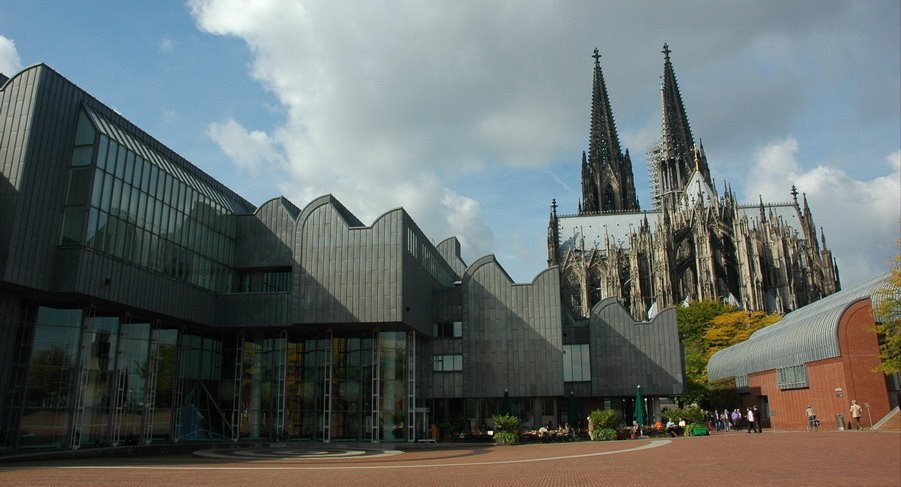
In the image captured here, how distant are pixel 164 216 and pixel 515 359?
21.4 m

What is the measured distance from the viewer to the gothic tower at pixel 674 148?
11712 centimetres

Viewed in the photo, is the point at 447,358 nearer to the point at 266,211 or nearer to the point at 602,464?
the point at 266,211

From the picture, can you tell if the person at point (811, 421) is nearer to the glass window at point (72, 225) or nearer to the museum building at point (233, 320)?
the museum building at point (233, 320)

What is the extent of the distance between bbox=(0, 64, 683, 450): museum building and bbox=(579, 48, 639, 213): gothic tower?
80.8 metres

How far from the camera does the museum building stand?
26.9 meters

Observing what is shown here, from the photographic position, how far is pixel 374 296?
115ft

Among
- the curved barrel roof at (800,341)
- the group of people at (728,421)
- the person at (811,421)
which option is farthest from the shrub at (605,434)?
the curved barrel roof at (800,341)

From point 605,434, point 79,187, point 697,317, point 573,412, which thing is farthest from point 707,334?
point 79,187

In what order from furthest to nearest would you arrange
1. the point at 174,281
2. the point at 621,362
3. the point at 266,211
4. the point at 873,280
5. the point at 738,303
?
the point at 738,303 < the point at 621,362 < the point at 266,211 < the point at 873,280 < the point at 174,281

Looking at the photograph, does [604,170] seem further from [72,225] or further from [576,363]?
[72,225]

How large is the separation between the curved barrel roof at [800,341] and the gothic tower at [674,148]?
68277mm

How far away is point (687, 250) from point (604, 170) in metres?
35.3

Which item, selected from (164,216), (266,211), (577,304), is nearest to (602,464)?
(164,216)

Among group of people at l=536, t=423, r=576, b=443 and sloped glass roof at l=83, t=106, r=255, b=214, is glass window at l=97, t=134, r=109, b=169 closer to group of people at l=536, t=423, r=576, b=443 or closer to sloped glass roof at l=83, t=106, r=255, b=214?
sloped glass roof at l=83, t=106, r=255, b=214
